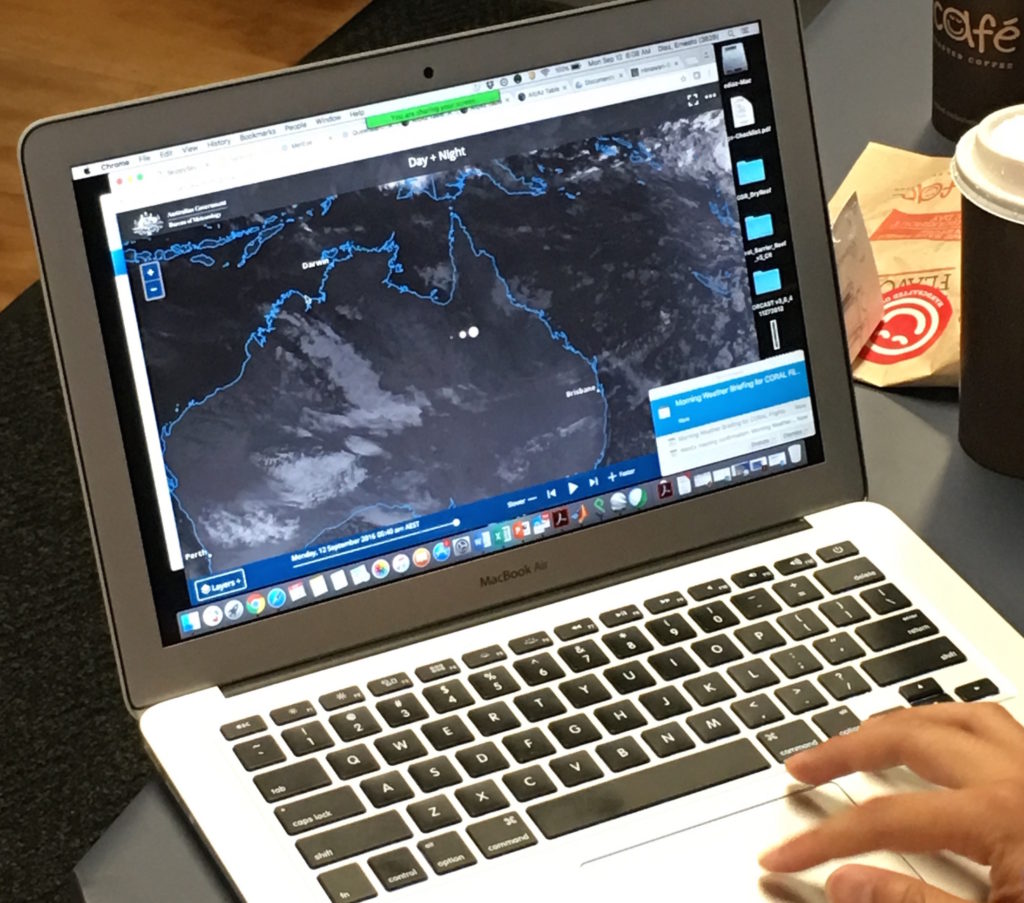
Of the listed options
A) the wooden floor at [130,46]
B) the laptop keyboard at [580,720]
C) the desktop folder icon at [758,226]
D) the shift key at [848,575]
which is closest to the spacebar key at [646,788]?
the laptop keyboard at [580,720]

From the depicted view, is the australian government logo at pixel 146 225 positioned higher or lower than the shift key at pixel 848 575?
higher

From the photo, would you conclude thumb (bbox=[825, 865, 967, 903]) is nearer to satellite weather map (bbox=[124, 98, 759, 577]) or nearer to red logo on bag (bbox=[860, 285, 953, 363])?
satellite weather map (bbox=[124, 98, 759, 577])

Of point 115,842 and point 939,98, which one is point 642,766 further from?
point 939,98

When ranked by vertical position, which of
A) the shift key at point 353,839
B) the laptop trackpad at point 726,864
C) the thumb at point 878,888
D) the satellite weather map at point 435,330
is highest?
the satellite weather map at point 435,330

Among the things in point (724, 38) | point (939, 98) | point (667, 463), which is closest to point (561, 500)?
point (667, 463)

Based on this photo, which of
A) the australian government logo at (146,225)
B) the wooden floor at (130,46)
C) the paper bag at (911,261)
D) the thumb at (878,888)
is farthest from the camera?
the wooden floor at (130,46)

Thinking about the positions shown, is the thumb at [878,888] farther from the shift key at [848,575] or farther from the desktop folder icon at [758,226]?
the desktop folder icon at [758,226]
